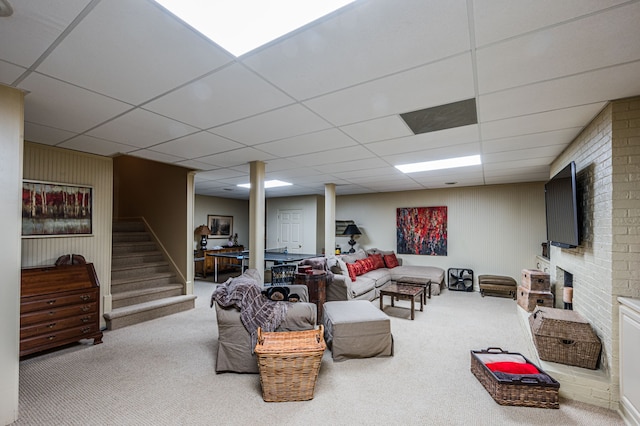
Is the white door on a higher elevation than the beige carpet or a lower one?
higher

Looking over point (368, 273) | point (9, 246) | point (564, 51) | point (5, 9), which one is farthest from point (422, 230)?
point (5, 9)

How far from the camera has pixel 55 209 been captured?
3.61m

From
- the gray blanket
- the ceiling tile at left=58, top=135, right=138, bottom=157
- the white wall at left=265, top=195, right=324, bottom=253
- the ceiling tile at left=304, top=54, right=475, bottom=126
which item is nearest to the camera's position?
the ceiling tile at left=304, top=54, right=475, bottom=126

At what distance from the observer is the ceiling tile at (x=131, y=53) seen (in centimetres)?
135

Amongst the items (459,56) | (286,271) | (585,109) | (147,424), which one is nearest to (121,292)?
(286,271)

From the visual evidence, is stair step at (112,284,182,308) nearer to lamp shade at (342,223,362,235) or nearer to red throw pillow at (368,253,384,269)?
red throw pillow at (368,253,384,269)

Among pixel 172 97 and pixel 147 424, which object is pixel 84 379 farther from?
pixel 172 97

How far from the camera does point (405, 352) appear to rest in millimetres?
3207

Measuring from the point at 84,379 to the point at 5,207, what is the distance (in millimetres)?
1667

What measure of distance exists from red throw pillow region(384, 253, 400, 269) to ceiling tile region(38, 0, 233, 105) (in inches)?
233

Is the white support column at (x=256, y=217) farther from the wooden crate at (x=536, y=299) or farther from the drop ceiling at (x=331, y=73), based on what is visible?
the wooden crate at (x=536, y=299)

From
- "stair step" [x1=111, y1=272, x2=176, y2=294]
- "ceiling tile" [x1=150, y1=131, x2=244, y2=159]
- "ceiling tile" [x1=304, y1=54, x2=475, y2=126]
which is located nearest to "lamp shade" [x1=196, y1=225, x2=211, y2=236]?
"stair step" [x1=111, y1=272, x2=176, y2=294]

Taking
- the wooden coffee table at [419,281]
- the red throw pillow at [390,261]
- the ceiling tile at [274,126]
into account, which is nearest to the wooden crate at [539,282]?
the wooden coffee table at [419,281]

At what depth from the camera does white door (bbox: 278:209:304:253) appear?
8680 millimetres
